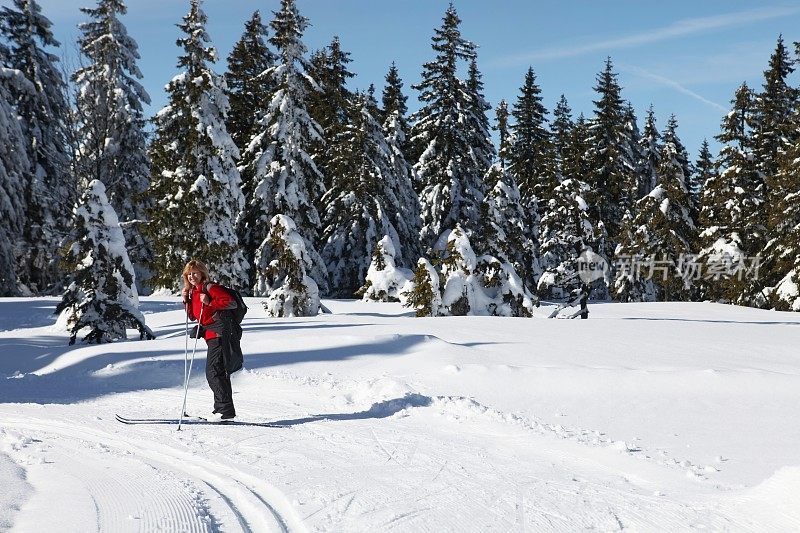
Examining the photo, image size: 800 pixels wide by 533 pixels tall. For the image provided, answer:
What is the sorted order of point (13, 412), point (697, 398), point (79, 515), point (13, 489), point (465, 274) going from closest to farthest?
point (79, 515)
point (13, 489)
point (13, 412)
point (697, 398)
point (465, 274)

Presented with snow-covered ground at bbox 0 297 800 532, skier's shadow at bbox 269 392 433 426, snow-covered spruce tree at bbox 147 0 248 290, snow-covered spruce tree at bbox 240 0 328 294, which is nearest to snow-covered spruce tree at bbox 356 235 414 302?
snow-covered spruce tree at bbox 240 0 328 294

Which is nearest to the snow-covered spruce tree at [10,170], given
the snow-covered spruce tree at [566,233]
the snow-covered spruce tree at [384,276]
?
the snow-covered spruce tree at [384,276]

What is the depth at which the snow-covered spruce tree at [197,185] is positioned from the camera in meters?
24.5

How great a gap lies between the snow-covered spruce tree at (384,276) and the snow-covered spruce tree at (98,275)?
14.3 metres

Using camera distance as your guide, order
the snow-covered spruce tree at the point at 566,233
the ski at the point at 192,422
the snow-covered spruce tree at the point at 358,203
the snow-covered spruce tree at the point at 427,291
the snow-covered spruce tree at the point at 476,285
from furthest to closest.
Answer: the snow-covered spruce tree at the point at 566,233 < the snow-covered spruce tree at the point at 358,203 < the snow-covered spruce tree at the point at 476,285 < the snow-covered spruce tree at the point at 427,291 < the ski at the point at 192,422

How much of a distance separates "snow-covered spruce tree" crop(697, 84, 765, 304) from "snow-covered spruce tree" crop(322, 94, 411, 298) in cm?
1706

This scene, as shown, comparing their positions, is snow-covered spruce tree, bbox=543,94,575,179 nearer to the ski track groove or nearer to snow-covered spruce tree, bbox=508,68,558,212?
snow-covered spruce tree, bbox=508,68,558,212

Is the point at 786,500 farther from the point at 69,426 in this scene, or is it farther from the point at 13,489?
the point at 69,426

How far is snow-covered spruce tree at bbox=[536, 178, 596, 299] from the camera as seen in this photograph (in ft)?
109

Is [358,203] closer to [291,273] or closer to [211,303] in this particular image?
[291,273]

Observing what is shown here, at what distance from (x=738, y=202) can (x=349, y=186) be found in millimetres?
20897

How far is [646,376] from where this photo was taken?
9406 mm

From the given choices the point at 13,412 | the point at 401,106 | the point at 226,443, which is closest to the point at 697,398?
the point at 226,443

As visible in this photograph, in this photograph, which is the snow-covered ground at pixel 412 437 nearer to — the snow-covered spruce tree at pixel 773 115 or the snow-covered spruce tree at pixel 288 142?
the snow-covered spruce tree at pixel 288 142
